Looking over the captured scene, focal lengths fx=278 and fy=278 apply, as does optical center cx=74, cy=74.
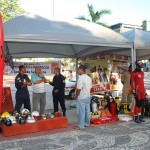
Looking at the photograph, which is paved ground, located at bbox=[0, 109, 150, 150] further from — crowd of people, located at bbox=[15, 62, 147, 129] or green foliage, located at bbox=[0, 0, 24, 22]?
green foliage, located at bbox=[0, 0, 24, 22]

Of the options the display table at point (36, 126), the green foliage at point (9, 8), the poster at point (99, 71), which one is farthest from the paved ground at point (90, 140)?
the green foliage at point (9, 8)

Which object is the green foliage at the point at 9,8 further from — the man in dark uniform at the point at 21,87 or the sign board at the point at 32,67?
the man in dark uniform at the point at 21,87

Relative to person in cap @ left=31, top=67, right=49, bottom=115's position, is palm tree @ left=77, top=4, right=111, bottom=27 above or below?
above

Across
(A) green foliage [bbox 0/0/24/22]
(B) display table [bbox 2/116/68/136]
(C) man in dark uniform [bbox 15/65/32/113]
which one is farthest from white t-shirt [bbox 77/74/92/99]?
(A) green foliage [bbox 0/0/24/22]

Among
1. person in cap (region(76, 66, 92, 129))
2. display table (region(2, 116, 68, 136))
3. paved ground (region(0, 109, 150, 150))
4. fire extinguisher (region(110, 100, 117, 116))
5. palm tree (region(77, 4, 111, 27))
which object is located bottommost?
paved ground (region(0, 109, 150, 150))

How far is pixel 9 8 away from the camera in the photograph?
25906mm

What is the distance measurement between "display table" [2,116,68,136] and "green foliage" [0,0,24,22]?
63.6ft

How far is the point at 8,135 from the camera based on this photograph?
7137 millimetres

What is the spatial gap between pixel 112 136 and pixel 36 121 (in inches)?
83.7

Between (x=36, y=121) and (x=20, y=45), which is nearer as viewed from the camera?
(x=36, y=121)

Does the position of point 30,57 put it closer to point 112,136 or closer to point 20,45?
point 20,45

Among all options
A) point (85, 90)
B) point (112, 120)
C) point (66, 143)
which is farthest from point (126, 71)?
point (66, 143)

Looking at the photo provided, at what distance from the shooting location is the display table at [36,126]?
23.5 ft

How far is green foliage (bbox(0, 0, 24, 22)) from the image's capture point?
2560cm
